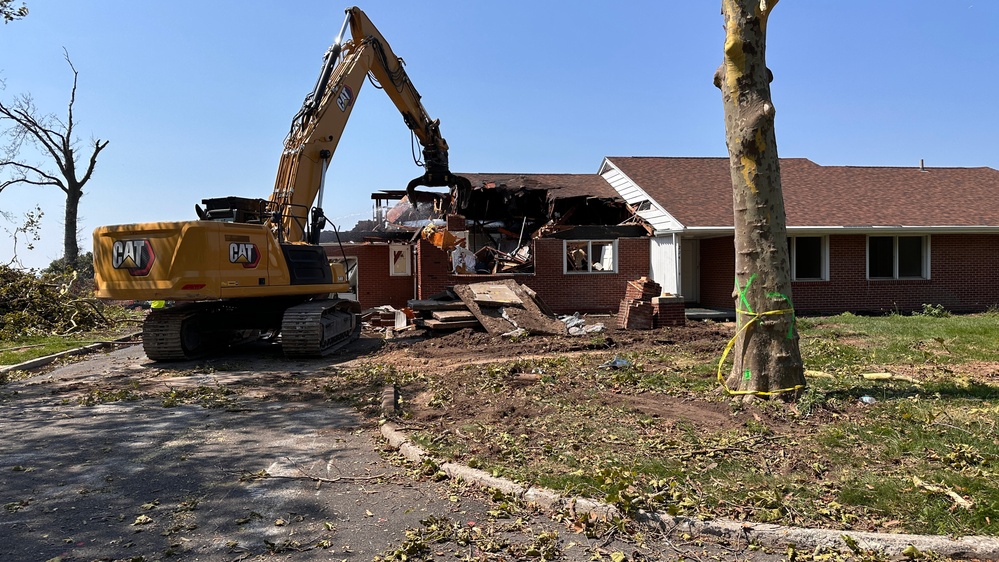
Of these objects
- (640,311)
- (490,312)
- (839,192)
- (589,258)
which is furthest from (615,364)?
(839,192)

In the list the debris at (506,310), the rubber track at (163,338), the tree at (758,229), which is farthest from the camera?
the debris at (506,310)

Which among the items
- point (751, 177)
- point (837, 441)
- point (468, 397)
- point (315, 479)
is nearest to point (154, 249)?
point (468, 397)

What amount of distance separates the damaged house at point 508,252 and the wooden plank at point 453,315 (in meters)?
3.32

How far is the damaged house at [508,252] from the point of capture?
19609 mm

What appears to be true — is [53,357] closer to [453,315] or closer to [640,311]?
[453,315]

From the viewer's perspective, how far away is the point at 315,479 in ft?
17.9

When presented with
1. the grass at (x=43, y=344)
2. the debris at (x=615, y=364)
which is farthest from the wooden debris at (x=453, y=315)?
the grass at (x=43, y=344)

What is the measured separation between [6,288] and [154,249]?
9913 millimetres

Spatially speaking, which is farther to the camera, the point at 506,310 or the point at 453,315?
the point at 453,315

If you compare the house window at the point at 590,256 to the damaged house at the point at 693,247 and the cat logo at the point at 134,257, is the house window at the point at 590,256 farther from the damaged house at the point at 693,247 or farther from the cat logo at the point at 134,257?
the cat logo at the point at 134,257

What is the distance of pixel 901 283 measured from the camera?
19.5 meters

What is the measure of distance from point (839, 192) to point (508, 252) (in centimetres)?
1048

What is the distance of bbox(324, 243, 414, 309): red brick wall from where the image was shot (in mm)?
20078

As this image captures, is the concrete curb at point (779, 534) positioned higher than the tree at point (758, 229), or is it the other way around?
the tree at point (758, 229)
